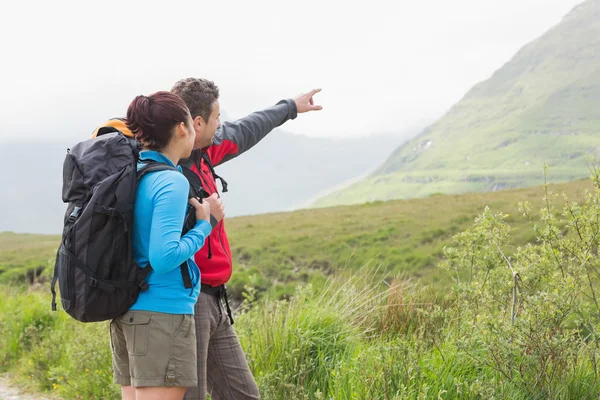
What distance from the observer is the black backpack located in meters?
2.65

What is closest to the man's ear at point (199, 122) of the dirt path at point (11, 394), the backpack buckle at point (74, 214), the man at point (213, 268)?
the man at point (213, 268)

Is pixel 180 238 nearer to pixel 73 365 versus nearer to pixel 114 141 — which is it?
pixel 114 141

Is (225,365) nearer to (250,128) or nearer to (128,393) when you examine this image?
(128,393)

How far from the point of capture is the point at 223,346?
3.47m

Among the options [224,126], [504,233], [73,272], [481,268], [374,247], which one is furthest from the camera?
[374,247]

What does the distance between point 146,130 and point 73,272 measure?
0.81 meters

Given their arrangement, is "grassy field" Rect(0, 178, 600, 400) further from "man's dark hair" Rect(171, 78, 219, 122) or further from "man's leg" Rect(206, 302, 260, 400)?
"man's dark hair" Rect(171, 78, 219, 122)

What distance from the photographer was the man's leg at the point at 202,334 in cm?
316

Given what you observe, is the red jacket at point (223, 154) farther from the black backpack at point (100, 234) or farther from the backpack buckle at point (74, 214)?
the backpack buckle at point (74, 214)

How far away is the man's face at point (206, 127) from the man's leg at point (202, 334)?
0.94 metres

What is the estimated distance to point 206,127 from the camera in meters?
3.30

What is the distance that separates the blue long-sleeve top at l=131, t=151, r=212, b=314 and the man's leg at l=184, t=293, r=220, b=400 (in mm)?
314

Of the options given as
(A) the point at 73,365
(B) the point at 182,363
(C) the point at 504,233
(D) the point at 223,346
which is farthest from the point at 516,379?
(A) the point at 73,365

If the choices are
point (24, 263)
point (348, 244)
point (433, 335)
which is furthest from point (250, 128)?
point (24, 263)
